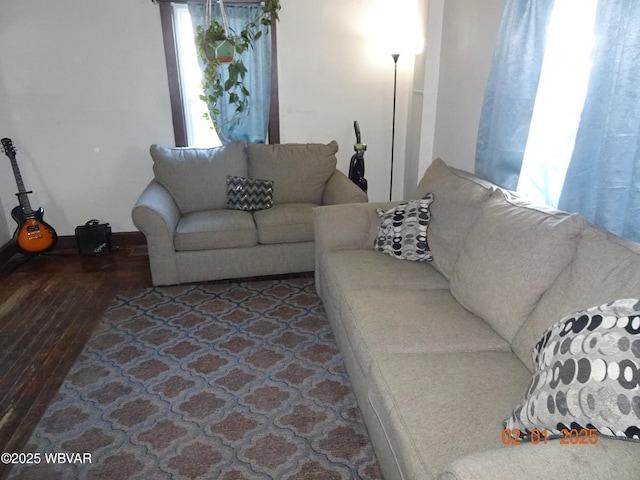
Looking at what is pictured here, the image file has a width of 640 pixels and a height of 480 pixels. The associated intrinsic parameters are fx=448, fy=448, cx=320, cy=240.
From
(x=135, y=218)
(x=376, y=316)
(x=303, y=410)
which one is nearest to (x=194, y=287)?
(x=135, y=218)

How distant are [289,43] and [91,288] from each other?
2558mm

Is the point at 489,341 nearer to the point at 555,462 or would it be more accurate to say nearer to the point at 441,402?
the point at 441,402

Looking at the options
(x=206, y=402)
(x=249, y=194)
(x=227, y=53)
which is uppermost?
(x=227, y=53)

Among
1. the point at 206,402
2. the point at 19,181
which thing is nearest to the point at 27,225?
the point at 19,181

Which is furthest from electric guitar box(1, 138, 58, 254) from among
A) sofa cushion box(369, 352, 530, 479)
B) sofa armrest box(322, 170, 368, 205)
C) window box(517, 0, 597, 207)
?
window box(517, 0, 597, 207)

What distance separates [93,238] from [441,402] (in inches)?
134

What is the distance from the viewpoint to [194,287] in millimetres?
3295

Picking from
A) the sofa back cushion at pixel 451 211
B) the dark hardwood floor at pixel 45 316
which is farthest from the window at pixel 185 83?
the sofa back cushion at pixel 451 211

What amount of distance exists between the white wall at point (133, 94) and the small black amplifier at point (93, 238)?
254 mm

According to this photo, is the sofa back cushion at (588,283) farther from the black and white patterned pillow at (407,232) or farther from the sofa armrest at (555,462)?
the black and white patterned pillow at (407,232)

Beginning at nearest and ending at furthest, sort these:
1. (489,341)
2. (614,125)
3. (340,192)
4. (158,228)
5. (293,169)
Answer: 1. (614,125)
2. (489,341)
3. (158,228)
4. (340,192)
5. (293,169)

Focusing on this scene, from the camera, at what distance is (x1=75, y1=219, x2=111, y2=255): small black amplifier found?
12.6 ft

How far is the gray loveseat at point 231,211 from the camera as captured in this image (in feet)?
10.4

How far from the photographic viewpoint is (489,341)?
176 centimetres
